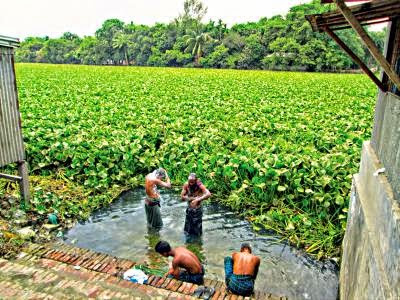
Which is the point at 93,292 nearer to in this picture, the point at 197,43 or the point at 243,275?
the point at 243,275

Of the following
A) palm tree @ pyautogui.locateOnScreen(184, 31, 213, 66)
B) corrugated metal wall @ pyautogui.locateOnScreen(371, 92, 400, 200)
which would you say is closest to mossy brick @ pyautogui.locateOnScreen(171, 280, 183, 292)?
corrugated metal wall @ pyautogui.locateOnScreen(371, 92, 400, 200)

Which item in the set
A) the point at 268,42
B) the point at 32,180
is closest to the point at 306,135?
the point at 32,180

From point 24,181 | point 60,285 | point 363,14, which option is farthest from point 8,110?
point 363,14

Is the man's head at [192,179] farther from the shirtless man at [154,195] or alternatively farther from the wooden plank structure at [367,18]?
the wooden plank structure at [367,18]

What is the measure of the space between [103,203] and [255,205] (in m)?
3.36

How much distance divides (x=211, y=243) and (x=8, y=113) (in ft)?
14.2

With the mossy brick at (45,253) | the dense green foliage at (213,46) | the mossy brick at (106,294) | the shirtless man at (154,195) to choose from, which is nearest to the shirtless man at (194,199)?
the shirtless man at (154,195)

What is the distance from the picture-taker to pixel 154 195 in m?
6.79

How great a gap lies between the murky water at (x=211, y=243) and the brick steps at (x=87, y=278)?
39.7 inches

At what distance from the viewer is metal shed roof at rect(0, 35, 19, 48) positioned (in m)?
5.96

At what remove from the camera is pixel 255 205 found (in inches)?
309

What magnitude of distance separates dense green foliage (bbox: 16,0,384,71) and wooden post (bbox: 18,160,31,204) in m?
43.7

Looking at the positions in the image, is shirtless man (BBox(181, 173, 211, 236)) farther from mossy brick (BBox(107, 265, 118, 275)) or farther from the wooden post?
the wooden post

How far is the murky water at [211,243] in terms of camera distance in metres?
5.69
